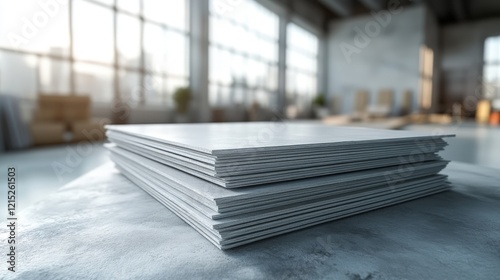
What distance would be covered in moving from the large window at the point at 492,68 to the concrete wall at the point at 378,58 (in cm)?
625

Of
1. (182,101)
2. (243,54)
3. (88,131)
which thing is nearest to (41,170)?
(88,131)

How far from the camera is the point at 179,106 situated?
9.76 meters

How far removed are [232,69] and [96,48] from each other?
5.71 metres

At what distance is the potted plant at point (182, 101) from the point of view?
383 inches

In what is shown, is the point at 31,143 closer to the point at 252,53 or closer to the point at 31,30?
the point at 31,30

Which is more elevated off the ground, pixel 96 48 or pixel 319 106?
pixel 96 48

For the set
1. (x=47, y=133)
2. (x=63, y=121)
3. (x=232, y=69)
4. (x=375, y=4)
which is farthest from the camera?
(x=375, y=4)

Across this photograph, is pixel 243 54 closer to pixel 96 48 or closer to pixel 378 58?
pixel 96 48

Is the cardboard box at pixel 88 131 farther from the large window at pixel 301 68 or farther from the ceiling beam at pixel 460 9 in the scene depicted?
the ceiling beam at pixel 460 9

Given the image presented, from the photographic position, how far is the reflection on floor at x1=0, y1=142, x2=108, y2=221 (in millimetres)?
2295

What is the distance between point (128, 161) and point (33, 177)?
113 centimetres

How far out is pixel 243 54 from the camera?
43.0ft

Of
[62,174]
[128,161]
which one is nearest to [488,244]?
[128,161]

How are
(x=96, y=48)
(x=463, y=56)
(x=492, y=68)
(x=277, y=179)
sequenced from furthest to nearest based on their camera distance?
(x=463, y=56)
(x=492, y=68)
(x=96, y=48)
(x=277, y=179)
